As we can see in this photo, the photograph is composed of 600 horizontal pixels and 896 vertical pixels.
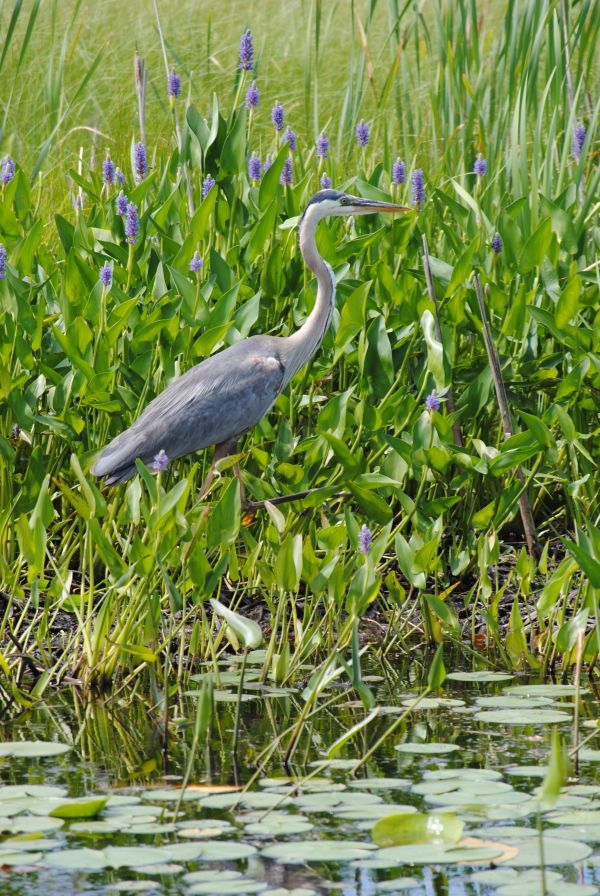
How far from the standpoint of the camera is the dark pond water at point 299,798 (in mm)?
2516

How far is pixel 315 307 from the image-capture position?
4.82 metres

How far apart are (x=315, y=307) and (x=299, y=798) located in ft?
7.72

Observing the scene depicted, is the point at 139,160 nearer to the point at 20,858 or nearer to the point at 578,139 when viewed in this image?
the point at 578,139

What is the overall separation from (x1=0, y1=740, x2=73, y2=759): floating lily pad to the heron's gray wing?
4.33 feet

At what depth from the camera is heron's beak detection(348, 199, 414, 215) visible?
16.2 ft

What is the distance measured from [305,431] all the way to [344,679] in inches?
53.6

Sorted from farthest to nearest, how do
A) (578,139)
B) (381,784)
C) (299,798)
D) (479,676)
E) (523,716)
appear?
(578,139) < (479,676) < (523,716) < (381,784) < (299,798)

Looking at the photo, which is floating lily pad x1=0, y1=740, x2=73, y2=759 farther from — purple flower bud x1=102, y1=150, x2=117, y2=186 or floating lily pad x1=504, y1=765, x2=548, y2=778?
purple flower bud x1=102, y1=150, x2=117, y2=186

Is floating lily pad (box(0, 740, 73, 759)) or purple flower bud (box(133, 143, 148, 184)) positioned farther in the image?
purple flower bud (box(133, 143, 148, 184))

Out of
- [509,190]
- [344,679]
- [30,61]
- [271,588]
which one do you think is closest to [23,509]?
[271,588]

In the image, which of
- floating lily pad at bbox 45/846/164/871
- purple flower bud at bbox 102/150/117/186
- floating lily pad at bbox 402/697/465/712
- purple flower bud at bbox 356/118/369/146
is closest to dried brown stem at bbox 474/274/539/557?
floating lily pad at bbox 402/697/465/712

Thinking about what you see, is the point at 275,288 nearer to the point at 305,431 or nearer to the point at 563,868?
the point at 305,431

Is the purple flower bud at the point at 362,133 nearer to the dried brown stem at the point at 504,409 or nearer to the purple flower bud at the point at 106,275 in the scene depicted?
the dried brown stem at the point at 504,409

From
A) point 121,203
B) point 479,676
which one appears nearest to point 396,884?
point 479,676
